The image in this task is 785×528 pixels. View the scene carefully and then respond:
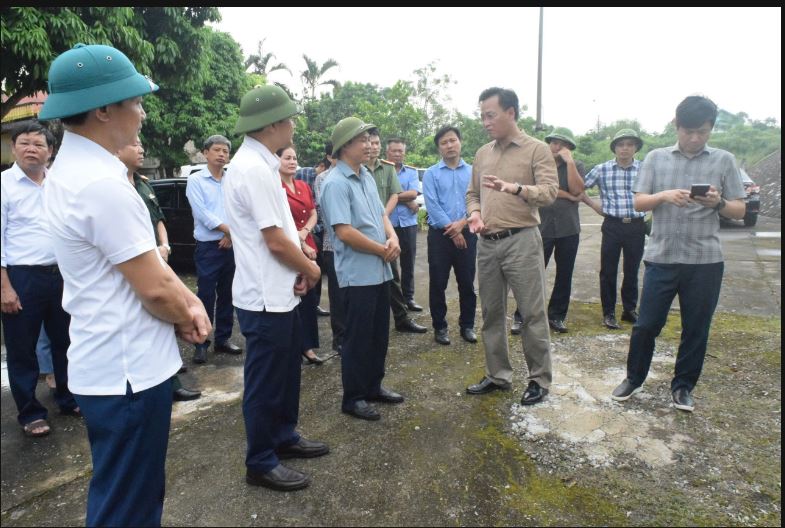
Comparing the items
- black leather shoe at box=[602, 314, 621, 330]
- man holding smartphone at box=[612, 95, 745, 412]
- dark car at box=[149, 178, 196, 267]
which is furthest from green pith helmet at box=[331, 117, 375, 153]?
dark car at box=[149, 178, 196, 267]

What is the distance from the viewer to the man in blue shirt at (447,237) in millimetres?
4734

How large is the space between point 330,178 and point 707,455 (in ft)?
9.09

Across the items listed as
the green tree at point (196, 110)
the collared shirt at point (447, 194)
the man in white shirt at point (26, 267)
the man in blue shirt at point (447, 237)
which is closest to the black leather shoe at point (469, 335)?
the man in blue shirt at point (447, 237)

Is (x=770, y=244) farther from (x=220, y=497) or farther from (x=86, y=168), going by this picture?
(x=86, y=168)

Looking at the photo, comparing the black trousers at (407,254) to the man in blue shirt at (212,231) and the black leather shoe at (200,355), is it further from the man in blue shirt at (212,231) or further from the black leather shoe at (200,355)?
the black leather shoe at (200,355)

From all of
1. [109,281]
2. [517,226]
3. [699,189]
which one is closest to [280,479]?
[109,281]

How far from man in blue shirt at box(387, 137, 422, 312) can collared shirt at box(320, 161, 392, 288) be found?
2022 mm

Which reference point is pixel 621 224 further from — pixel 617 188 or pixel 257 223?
pixel 257 223

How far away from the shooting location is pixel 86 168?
148 cm

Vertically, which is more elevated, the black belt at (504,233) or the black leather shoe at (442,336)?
the black belt at (504,233)

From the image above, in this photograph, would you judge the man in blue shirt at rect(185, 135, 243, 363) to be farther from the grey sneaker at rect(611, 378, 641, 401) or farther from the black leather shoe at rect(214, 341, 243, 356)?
the grey sneaker at rect(611, 378, 641, 401)

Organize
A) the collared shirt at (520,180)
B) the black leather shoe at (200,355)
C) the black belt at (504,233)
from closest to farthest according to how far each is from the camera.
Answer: the collared shirt at (520,180)
the black belt at (504,233)
the black leather shoe at (200,355)

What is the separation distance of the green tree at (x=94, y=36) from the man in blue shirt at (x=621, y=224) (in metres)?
6.44

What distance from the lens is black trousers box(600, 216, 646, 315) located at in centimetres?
493
